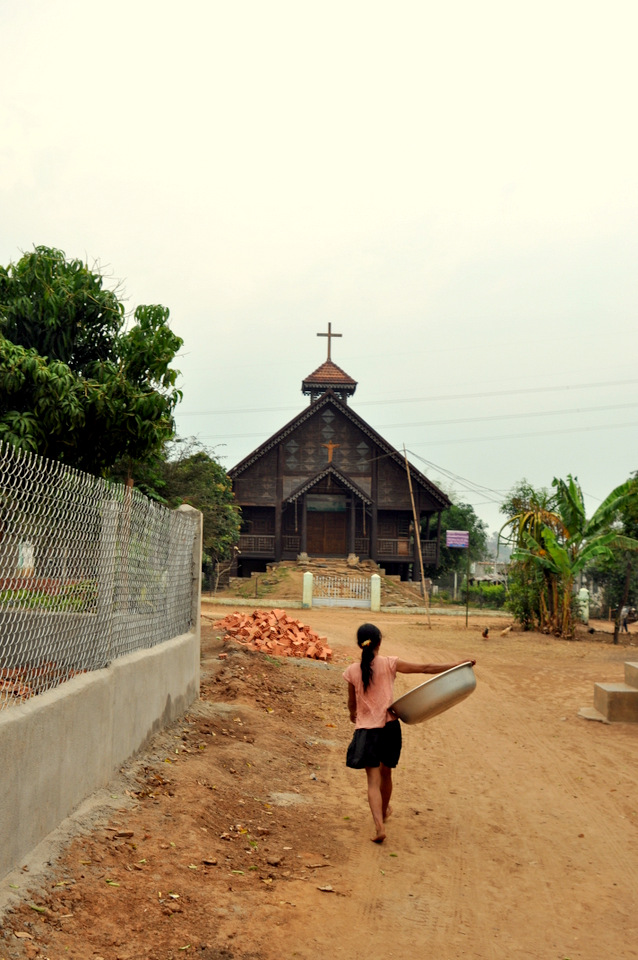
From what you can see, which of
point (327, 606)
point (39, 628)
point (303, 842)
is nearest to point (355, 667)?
point (303, 842)

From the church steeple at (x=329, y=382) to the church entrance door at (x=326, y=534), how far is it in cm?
568

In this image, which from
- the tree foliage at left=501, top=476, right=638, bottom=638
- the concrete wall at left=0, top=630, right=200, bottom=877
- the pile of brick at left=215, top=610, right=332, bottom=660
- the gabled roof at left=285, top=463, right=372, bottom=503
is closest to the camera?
the concrete wall at left=0, top=630, right=200, bottom=877

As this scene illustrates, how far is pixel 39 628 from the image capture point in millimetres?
4680

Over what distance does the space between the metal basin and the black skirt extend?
189 mm

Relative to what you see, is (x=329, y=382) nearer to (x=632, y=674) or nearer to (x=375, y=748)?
(x=632, y=674)

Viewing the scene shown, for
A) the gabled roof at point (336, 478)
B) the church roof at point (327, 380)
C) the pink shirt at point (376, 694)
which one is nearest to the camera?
the pink shirt at point (376, 694)

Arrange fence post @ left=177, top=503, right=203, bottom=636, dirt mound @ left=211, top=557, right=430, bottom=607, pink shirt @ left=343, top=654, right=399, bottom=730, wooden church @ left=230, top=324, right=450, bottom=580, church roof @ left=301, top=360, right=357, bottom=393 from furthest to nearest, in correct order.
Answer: church roof @ left=301, top=360, right=357, bottom=393 < wooden church @ left=230, top=324, right=450, bottom=580 < dirt mound @ left=211, top=557, right=430, bottom=607 < fence post @ left=177, top=503, right=203, bottom=636 < pink shirt @ left=343, top=654, right=399, bottom=730

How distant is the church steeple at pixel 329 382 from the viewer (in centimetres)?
3966

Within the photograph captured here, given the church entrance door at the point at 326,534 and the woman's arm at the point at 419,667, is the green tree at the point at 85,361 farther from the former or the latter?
the church entrance door at the point at 326,534

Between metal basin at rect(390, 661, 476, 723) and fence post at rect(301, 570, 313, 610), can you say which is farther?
fence post at rect(301, 570, 313, 610)

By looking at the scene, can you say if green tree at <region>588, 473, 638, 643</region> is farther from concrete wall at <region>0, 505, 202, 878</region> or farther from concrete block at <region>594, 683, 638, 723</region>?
concrete wall at <region>0, 505, 202, 878</region>

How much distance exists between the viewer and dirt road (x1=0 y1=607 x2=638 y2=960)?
4156 mm

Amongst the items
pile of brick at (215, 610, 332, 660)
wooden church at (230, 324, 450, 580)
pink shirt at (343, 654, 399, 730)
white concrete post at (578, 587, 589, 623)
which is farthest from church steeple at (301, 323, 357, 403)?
pink shirt at (343, 654, 399, 730)

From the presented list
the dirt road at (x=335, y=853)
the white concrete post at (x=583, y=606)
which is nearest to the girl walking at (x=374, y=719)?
the dirt road at (x=335, y=853)
